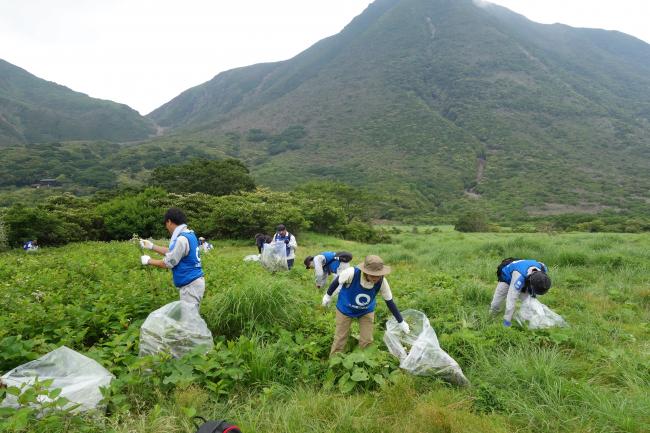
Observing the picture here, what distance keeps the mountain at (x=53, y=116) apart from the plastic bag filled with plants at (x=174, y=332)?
493ft

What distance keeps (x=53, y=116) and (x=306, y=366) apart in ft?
626

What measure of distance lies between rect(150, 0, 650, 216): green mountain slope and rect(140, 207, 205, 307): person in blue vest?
51375 millimetres

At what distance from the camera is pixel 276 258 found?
9562mm

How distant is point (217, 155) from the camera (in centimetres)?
8656

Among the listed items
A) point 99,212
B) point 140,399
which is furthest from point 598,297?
point 99,212

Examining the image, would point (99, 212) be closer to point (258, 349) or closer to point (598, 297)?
point (258, 349)

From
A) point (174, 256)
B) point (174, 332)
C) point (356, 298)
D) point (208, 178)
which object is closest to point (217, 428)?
point (174, 332)

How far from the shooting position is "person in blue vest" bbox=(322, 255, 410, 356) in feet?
13.7

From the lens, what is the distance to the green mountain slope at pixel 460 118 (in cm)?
6831

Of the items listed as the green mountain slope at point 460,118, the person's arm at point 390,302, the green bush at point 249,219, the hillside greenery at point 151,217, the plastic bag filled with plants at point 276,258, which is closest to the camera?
the person's arm at point 390,302

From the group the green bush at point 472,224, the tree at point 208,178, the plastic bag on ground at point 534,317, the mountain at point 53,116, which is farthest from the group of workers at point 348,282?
the mountain at point 53,116

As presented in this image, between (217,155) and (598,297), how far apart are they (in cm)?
8674

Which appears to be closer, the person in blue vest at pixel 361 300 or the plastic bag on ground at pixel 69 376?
the plastic bag on ground at pixel 69 376

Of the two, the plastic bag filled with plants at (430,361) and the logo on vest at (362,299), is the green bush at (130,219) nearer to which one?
the logo on vest at (362,299)
